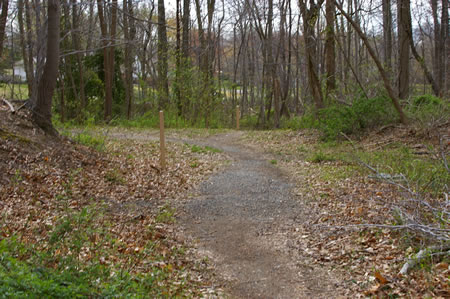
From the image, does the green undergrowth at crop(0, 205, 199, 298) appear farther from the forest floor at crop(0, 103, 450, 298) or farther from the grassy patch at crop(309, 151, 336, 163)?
the grassy patch at crop(309, 151, 336, 163)

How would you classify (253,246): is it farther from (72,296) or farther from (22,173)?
(22,173)

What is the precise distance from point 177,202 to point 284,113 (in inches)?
894

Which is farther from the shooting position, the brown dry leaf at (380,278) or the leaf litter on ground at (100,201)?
the leaf litter on ground at (100,201)

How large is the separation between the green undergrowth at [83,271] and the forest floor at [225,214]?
5cm

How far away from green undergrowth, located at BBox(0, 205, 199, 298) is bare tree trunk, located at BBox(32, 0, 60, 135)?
5.34 meters

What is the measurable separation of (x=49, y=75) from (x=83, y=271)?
300 inches

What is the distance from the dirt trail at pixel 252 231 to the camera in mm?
5262

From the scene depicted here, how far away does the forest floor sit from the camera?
17.0ft

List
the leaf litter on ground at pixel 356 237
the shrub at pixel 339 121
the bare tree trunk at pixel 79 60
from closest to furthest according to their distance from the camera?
the leaf litter on ground at pixel 356 237
the shrub at pixel 339 121
the bare tree trunk at pixel 79 60

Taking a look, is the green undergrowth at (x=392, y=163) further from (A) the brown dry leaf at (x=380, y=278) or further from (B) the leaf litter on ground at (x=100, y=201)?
(B) the leaf litter on ground at (x=100, y=201)

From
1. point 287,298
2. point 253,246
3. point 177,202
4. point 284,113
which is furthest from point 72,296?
point 284,113

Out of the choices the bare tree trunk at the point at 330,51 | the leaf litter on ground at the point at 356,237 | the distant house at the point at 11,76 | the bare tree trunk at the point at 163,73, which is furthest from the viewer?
the bare tree trunk at the point at 163,73

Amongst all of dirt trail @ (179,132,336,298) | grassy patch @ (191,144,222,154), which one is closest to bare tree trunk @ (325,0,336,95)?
grassy patch @ (191,144,222,154)

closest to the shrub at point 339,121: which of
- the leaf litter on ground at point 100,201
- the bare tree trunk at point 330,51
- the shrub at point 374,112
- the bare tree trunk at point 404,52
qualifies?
the shrub at point 374,112
